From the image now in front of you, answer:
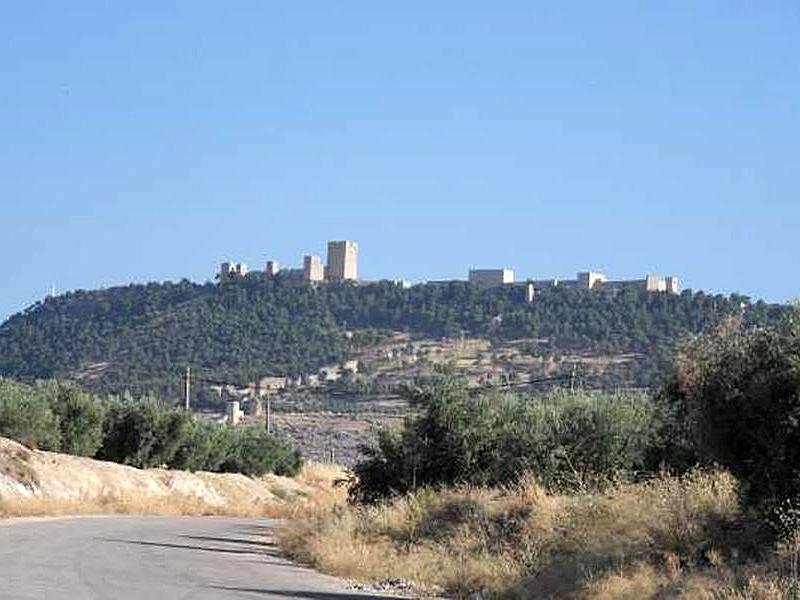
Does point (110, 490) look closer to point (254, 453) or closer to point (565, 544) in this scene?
point (254, 453)

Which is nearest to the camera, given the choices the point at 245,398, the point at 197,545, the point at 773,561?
the point at 773,561

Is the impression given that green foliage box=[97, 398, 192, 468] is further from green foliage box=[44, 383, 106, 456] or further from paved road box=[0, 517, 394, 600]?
paved road box=[0, 517, 394, 600]

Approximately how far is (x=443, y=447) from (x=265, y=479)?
4839 centimetres

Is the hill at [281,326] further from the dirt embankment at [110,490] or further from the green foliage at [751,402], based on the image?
the green foliage at [751,402]

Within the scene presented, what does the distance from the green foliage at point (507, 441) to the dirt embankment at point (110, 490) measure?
45.6ft

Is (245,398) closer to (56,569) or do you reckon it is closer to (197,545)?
(197,545)

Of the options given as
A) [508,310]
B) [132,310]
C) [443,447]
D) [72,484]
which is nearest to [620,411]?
[443,447]

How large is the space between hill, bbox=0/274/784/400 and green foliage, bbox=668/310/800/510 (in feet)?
266

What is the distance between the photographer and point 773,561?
17203mm

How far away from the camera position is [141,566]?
25.5 m

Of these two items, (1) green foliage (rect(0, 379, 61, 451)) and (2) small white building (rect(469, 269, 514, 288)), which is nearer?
(1) green foliage (rect(0, 379, 61, 451))

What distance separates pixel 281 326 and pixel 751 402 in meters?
107

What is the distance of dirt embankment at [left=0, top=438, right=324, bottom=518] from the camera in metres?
49.3

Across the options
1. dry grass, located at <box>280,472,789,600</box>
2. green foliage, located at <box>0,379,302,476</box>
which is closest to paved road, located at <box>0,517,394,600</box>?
dry grass, located at <box>280,472,789,600</box>
